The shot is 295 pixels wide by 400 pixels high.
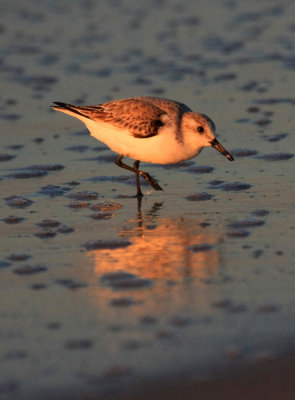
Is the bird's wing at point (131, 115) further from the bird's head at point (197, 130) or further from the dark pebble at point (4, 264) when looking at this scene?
the dark pebble at point (4, 264)

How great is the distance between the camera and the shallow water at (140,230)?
5.22 meters

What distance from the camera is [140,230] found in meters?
7.65

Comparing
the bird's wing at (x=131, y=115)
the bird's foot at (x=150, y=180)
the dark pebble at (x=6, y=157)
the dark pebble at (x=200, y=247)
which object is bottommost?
the dark pebble at (x=200, y=247)

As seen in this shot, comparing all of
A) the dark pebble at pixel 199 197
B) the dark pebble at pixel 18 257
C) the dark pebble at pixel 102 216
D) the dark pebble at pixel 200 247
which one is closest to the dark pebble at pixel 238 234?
the dark pebble at pixel 200 247

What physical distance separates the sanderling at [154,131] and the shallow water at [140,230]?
40cm

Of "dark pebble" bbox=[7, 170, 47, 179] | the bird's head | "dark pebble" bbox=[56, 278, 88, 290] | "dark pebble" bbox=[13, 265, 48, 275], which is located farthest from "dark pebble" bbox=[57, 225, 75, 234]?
"dark pebble" bbox=[7, 170, 47, 179]

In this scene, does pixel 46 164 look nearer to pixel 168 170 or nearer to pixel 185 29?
pixel 168 170

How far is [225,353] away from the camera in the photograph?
5.19 metres

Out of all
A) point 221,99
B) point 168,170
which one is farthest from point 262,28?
point 168,170

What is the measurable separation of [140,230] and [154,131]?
1.24 metres

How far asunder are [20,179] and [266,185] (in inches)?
96.8

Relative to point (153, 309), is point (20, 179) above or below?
above

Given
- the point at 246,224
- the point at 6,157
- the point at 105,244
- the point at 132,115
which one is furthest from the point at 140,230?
the point at 6,157

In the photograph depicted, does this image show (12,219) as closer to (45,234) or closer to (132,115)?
(45,234)
